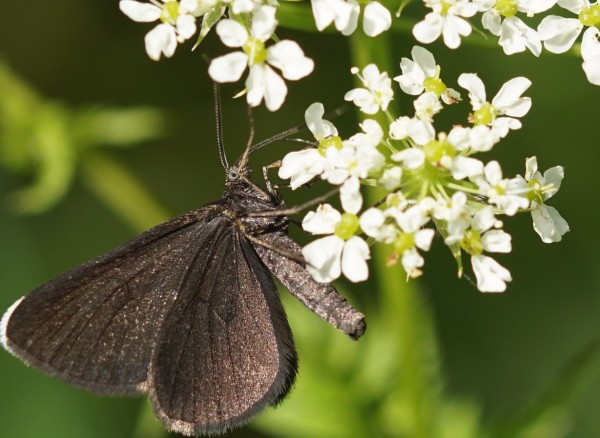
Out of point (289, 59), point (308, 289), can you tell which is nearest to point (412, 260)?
point (308, 289)

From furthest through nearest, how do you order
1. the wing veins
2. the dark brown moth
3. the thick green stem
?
the thick green stem < the wing veins < the dark brown moth

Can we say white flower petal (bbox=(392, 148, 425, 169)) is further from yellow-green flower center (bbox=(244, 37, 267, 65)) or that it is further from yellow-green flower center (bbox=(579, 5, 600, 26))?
yellow-green flower center (bbox=(579, 5, 600, 26))

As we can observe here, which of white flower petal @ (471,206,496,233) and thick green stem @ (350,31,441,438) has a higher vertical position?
white flower petal @ (471,206,496,233)

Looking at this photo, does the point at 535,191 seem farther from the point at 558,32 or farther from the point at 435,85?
the point at 558,32

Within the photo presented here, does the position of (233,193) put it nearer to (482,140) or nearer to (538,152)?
(482,140)

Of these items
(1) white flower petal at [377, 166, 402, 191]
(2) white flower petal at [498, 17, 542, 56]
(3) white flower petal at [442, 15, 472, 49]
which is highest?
(3) white flower petal at [442, 15, 472, 49]

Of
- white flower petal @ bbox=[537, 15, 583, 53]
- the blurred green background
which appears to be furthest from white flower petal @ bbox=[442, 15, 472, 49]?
the blurred green background

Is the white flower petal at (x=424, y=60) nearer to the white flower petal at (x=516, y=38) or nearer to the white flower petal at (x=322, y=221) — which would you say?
the white flower petal at (x=516, y=38)
